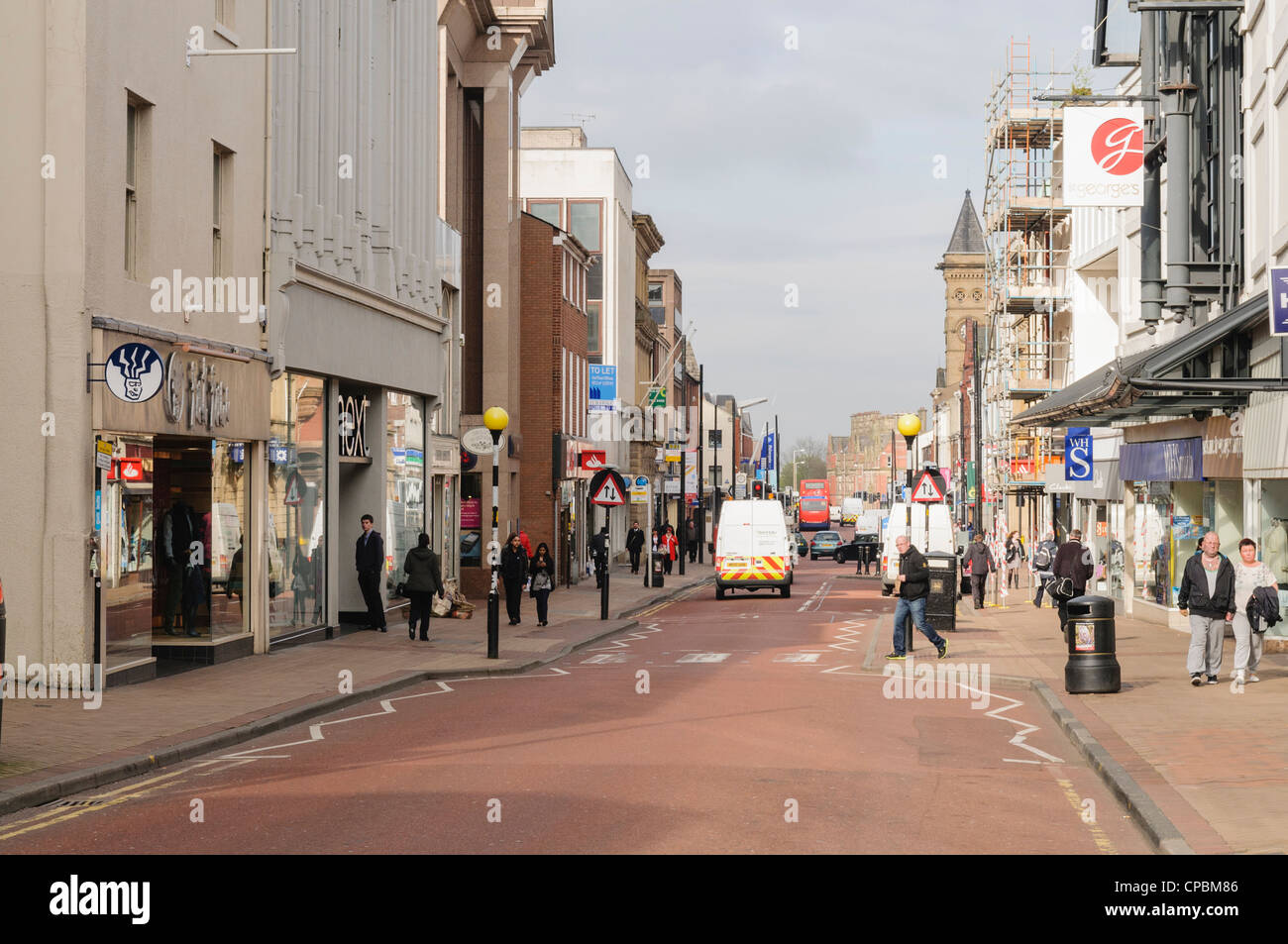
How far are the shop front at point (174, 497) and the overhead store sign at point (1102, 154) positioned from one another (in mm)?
12774

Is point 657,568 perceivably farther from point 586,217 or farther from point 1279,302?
point 1279,302

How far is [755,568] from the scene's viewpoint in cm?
4094

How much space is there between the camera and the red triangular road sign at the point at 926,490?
26.7m

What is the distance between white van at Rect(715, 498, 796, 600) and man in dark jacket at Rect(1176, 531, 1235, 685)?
72.3 ft

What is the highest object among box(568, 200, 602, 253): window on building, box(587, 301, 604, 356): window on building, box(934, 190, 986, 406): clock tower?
box(934, 190, 986, 406): clock tower

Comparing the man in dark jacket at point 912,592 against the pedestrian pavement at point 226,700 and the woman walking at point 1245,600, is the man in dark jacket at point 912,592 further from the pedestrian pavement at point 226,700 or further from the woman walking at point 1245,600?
the pedestrian pavement at point 226,700

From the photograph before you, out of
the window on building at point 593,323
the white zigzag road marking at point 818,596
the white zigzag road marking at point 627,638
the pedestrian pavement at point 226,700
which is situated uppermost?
the window on building at point 593,323

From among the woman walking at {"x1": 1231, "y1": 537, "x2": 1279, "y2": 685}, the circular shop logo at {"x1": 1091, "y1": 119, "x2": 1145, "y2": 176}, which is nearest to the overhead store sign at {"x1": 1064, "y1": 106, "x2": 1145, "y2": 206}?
the circular shop logo at {"x1": 1091, "y1": 119, "x2": 1145, "y2": 176}

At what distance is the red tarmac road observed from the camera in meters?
9.52

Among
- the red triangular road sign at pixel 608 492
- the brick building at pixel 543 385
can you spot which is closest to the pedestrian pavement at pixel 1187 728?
the red triangular road sign at pixel 608 492

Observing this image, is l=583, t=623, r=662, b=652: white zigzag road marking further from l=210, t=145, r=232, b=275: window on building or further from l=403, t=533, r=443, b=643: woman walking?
l=210, t=145, r=232, b=275: window on building

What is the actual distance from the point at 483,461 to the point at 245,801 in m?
30.3

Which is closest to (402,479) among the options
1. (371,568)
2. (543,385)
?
(371,568)

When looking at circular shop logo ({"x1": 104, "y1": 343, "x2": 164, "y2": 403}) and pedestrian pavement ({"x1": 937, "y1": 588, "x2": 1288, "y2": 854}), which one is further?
circular shop logo ({"x1": 104, "y1": 343, "x2": 164, "y2": 403})
